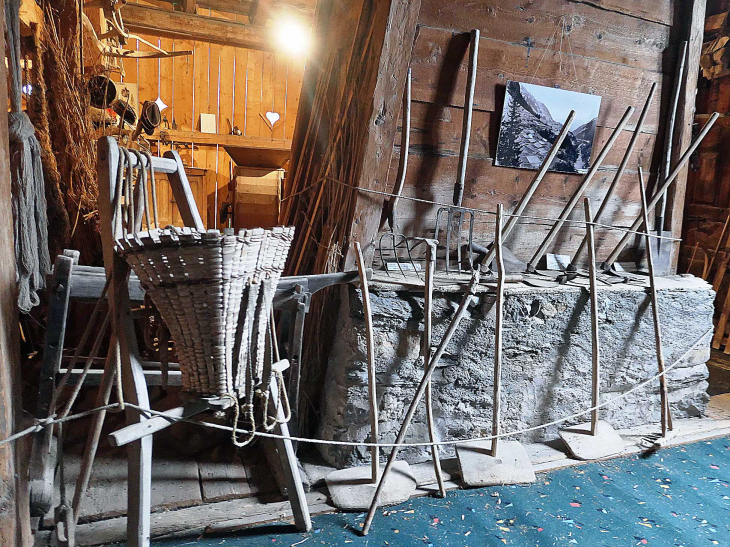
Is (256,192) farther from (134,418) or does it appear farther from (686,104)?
(134,418)

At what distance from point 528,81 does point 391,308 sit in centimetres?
138

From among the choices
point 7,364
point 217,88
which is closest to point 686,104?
point 7,364

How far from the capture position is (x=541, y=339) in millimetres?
2543

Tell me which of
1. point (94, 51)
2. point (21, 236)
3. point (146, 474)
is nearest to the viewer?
point (146, 474)

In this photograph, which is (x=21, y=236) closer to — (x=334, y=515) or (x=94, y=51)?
(x=334, y=515)

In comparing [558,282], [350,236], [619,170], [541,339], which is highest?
[619,170]

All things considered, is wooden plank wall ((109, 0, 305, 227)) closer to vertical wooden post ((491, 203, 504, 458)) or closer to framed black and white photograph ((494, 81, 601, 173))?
framed black and white photograph ((494, 81, 601, 173))

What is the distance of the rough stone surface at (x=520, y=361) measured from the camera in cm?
227

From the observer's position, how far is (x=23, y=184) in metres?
1.63

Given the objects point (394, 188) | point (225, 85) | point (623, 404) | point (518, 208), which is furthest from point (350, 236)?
point (225, 85)

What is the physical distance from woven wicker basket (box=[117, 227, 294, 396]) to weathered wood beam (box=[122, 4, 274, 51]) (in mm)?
4560

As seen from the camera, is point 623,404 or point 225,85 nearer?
point 623,404

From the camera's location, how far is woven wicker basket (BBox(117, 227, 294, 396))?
4.24 ft

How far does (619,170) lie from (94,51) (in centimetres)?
383
